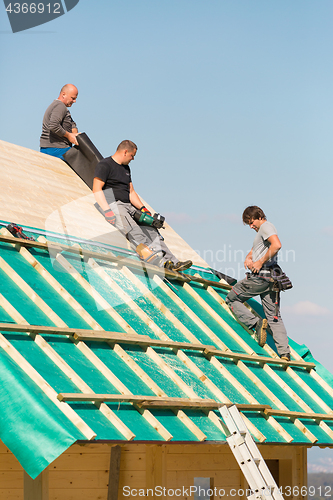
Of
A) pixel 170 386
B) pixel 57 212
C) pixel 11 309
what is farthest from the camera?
pixel 57 212

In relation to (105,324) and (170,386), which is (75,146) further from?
(170,386)

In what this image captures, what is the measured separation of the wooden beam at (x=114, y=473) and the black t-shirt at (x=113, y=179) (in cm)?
340

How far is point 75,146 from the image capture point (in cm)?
1026

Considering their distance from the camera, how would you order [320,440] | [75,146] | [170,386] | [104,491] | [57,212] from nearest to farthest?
[170,386] < [320,440] < [104,491] < [57,212] < [75,146]

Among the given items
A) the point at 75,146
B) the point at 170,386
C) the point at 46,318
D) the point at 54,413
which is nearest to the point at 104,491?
the point at 170,386

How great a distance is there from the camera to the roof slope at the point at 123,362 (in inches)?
186

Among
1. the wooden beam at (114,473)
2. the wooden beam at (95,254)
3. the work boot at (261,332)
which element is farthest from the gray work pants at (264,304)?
the wooden beam at (114,473)

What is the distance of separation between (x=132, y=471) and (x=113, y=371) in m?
2.67

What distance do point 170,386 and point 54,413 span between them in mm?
1611

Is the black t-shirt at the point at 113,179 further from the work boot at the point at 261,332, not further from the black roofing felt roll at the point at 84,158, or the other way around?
the work boot at the point at 261,332

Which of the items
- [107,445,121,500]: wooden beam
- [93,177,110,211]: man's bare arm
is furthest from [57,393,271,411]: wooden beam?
[93,177,110,211]: man's bare arm

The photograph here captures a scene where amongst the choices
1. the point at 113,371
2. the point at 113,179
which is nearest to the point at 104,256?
the point at 113,179

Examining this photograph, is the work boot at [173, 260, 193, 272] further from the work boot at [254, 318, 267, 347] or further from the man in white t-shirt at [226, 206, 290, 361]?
the work boot at [254, 318, 267, 347]

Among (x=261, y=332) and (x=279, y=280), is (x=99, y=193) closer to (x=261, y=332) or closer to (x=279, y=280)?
(x=279, y=280)
